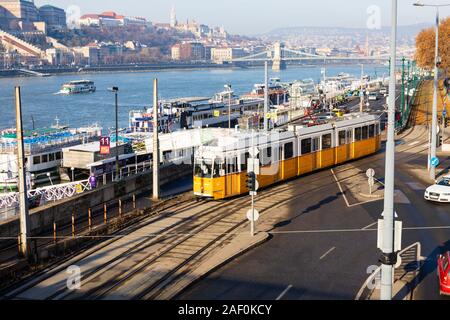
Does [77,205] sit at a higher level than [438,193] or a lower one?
lower

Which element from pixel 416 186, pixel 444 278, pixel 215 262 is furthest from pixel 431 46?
pixel 444 278

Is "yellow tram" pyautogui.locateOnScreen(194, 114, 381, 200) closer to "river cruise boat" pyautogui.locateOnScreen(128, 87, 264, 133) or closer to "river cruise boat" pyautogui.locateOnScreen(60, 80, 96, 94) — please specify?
"river cruise boat" pyautogui.locateOnScreen(128, 87, 264, 133)

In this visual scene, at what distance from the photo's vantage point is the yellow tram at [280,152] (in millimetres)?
20891

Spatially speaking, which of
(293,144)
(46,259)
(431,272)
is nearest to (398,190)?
(293,144)

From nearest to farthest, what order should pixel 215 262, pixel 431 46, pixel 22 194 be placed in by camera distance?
pixel 215 262 → pixel 22 194 → pixel 431 46

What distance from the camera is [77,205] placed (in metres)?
20.9

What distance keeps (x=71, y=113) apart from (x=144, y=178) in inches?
2387

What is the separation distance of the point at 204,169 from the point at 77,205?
456cm

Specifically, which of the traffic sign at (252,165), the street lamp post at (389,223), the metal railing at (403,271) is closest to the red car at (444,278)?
the metal railing at (403,271)

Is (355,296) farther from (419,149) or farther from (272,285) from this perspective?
(419,149)

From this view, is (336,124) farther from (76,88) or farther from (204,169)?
(76,88)

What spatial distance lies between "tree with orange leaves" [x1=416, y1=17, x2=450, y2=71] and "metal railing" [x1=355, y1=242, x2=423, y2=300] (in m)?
48.7

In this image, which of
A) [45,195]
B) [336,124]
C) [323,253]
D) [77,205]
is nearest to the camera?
[323,253]

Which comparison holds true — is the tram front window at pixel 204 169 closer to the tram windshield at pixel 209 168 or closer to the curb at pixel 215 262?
the tram windshield at pixel 209 168
